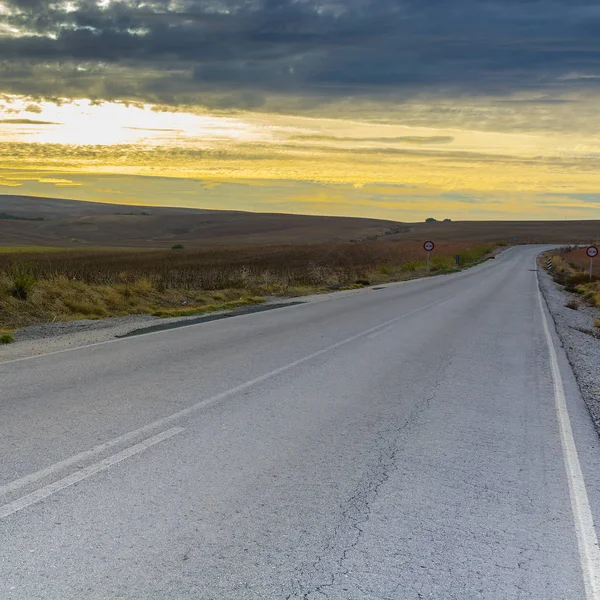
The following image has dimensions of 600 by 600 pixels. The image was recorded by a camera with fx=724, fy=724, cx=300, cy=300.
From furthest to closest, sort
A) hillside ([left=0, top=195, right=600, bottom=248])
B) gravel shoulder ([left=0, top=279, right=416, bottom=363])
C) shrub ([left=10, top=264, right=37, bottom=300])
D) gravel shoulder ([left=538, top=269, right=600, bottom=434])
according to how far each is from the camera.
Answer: hillside ([left=0, top=195, right=600, bottom=248]) < shrub ([left=10, top=264, right=37, bottom=300]) < gravel shoulder ([left=0, top=279, right=416, bottom=363]) < gravel shoulder ([left=538, top=269, right=600, bottom=434])

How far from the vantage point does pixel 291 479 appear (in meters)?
5.68

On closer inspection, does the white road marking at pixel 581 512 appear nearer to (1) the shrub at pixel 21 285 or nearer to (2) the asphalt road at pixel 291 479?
(2) the asphalt road at pixel 291 479

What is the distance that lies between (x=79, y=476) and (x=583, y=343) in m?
13.2

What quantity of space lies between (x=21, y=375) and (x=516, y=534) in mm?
7134

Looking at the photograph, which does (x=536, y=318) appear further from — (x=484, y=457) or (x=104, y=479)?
(x=104, y=479)

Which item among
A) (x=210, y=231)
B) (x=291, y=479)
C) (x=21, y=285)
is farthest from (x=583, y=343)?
(x=210, y=231)

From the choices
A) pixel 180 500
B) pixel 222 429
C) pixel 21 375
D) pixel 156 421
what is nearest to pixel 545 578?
pixel 180 500

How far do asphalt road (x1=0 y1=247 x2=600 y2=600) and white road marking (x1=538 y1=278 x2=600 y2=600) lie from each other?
0.06 ft

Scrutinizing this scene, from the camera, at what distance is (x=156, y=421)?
7297mm

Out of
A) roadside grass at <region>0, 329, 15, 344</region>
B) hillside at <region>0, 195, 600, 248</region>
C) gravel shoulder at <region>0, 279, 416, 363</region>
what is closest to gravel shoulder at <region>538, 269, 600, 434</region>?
gravel shoulder at <region>0, 279, 416, 363</region>

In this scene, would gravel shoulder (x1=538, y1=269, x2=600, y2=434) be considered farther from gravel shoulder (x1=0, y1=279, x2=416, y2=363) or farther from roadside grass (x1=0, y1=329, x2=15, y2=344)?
roadside grass (x1=0, y1=329, x2=15, y2=344)

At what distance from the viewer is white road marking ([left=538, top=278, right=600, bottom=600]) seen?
13.9 feet

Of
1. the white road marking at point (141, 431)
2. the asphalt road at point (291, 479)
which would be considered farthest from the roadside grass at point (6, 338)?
the white road marking at point (141, 431)

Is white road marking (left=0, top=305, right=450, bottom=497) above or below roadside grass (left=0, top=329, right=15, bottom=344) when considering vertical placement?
above
